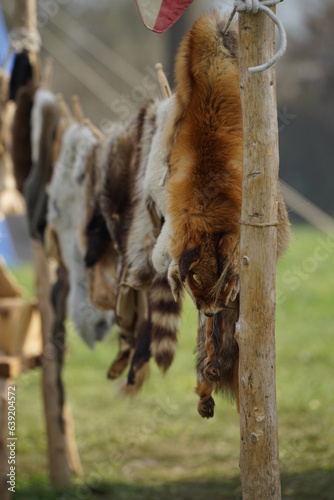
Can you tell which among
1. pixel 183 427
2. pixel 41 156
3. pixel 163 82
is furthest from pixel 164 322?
pixel 183 427

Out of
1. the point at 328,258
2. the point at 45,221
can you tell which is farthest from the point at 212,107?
the point at 328,258

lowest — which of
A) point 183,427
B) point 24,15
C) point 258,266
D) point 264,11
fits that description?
point 183,427

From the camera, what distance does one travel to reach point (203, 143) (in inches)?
62.4

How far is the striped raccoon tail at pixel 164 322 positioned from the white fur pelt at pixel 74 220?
0.66 m

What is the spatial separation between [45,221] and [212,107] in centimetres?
150

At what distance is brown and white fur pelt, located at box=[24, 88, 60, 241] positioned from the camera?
2.86m

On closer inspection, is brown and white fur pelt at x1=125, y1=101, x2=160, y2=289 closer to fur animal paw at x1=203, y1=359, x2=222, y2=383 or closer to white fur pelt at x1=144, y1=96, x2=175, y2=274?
white fur pelt at x1=144, y1=96, x2=175, y2=274

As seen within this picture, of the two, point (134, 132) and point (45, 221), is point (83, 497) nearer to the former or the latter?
point (45, 221)

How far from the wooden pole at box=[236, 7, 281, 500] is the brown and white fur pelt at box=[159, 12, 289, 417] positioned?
8 centimetres

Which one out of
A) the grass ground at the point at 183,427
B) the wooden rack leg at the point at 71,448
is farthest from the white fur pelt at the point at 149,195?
the wooden rack leg at the point at 71,448

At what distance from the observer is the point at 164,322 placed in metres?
1.91

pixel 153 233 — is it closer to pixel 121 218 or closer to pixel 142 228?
pixel 142 228

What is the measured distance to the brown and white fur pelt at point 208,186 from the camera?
1546 mm

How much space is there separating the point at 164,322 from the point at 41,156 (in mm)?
1271
